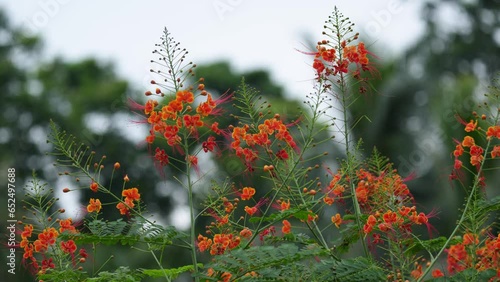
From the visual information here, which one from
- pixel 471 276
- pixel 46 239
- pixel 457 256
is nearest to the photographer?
pixel 471 276

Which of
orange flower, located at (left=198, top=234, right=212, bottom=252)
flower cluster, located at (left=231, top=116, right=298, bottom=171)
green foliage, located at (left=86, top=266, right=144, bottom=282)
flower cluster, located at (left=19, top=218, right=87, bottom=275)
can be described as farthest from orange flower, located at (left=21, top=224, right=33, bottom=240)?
flower cluster, located at (left=231, top=116, right=298, bottom=171)

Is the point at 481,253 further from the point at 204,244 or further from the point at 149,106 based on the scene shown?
the point at 149,106

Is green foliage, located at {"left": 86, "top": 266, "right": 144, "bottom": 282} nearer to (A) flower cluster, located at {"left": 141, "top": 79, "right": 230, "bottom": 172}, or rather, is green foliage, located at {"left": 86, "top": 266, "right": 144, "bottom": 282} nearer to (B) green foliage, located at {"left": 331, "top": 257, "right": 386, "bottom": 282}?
(A) flower cluster, located at {"left": 141, "top": 79, "right": 230, "bottom": 172}

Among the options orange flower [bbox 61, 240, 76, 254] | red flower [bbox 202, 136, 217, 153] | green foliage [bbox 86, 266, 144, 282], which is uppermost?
red flower [bbox 202, 136, 217, 153]

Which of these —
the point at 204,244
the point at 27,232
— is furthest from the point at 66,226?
Answer: the point at 204,244

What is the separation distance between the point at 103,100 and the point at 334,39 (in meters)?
25.9

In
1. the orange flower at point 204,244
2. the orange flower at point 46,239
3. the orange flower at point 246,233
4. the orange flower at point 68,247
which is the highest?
the orange flower at point 46,239

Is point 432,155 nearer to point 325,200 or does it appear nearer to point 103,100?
point 325,200

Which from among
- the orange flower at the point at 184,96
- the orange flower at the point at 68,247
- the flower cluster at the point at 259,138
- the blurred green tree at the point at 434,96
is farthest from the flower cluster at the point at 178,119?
the blurred green tree at the point at 434,96

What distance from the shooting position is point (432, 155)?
17156mm

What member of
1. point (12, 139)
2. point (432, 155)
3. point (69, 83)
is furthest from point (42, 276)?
point (69, 83)

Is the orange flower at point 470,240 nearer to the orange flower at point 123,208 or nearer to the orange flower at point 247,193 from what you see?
the orange flower at point 247,193

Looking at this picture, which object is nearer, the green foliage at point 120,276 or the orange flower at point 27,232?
the green foliage at point 120,276

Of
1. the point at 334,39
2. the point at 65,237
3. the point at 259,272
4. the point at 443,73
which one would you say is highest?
the point at 443,73
